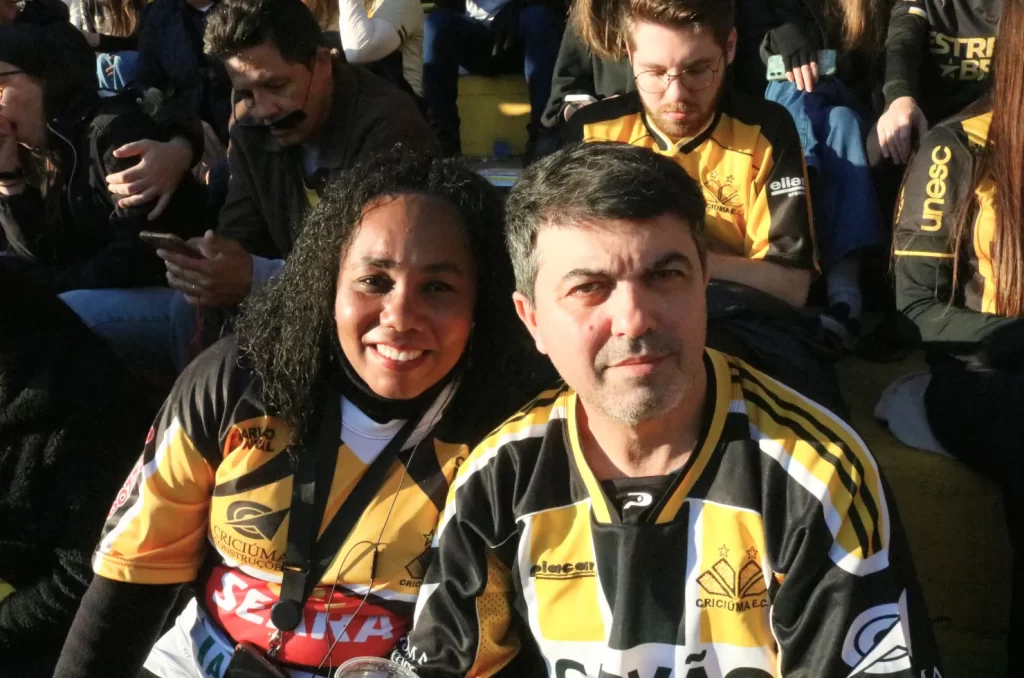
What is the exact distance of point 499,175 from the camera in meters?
3.89

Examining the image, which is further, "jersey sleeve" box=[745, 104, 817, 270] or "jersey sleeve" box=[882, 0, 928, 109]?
"jersey sleeve" box=[882, 0, 928, 109]

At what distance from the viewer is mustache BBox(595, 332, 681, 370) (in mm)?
1700

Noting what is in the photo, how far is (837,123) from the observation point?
3484 mm

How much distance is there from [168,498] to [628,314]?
0.98m

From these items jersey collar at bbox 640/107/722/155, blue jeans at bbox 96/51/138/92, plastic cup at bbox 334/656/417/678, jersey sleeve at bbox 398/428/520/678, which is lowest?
plastic cup at bbox 334/656/417/678

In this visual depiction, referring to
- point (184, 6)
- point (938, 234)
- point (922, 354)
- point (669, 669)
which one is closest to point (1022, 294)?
point (938, 234)

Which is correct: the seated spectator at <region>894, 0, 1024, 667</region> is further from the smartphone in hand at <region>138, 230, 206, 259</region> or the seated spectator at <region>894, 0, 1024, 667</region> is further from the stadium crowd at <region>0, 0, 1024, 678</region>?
the smartphone in hand at <region>138, 230, 206, 259</region>

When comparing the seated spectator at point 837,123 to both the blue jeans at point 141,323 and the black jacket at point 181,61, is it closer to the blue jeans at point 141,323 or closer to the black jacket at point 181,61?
the blue jeans at point 141,323

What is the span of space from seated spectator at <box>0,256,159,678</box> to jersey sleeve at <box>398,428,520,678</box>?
933 mm

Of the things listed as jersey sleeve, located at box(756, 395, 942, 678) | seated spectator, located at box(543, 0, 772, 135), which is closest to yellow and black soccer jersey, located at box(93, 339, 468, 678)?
jersey sleeve, located at box(756, 395, 942, 678)

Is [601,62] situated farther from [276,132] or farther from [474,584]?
[474,584]

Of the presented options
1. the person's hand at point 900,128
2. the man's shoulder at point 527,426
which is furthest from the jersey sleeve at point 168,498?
the person's hand at point 900,128

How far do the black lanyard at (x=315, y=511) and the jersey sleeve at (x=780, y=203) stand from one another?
132cm

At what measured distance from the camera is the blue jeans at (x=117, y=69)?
497cm
